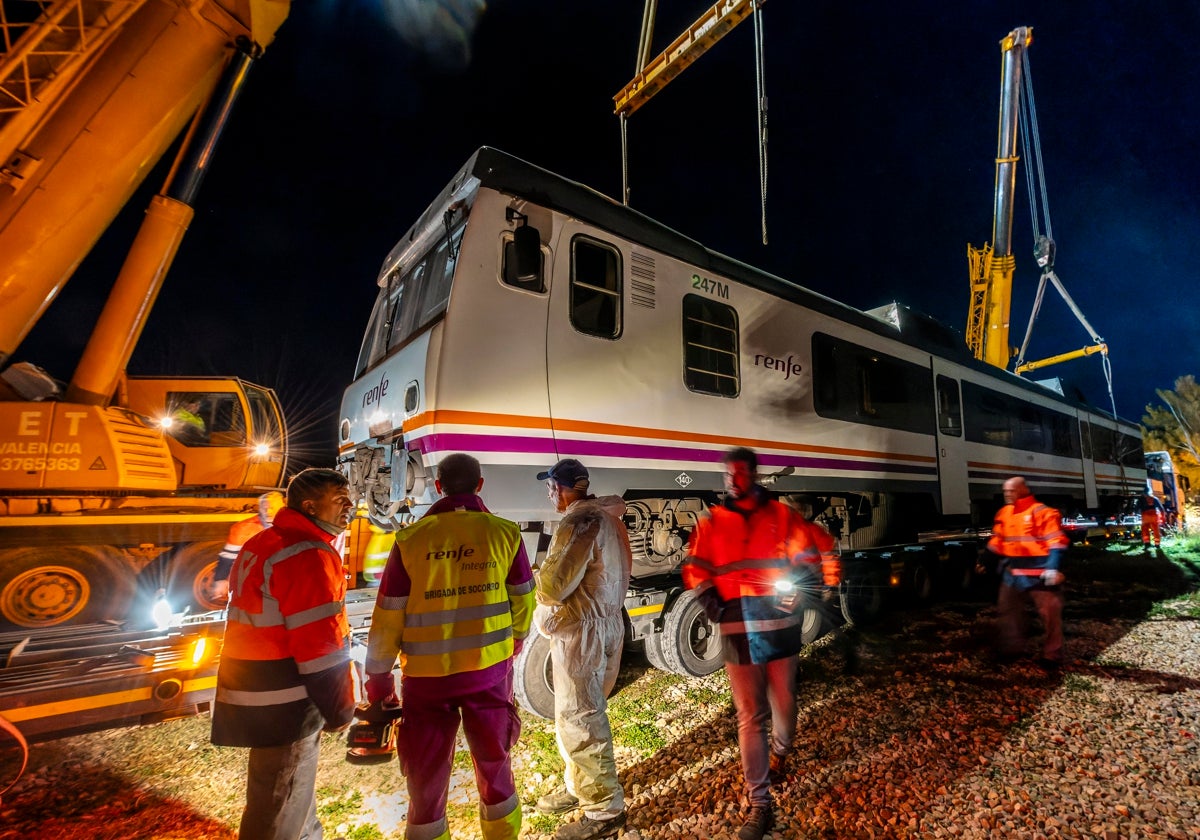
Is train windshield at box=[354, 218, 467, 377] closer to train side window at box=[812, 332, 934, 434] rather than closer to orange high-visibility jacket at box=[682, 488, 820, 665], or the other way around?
orange high-visibility jacket at box=[682, 488, 820, 665]

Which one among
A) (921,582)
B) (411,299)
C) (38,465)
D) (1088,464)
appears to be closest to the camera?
(411,299)

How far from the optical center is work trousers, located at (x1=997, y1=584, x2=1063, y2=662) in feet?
Answer: 15.4

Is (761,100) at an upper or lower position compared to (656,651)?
upper

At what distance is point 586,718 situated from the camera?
107 inches

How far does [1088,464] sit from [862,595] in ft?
38.1

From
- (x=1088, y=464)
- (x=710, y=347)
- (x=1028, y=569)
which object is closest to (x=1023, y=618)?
(x=1028, y=569)

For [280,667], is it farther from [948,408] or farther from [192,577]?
[948,408]

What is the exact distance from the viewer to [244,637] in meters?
1.92

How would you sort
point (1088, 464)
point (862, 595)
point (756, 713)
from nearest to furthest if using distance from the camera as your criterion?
point (756, 713) < point (862, 595) < point (1088, 464)

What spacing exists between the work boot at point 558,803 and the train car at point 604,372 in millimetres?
1589

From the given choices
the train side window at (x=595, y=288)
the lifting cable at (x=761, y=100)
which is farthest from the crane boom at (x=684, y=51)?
the train side window at (x=595, y=288)

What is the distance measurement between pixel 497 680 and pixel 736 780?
67.7 inches

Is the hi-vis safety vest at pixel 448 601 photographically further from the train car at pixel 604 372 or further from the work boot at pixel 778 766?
the work boot at pixel 778 766

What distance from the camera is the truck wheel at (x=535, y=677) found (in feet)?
12.2
